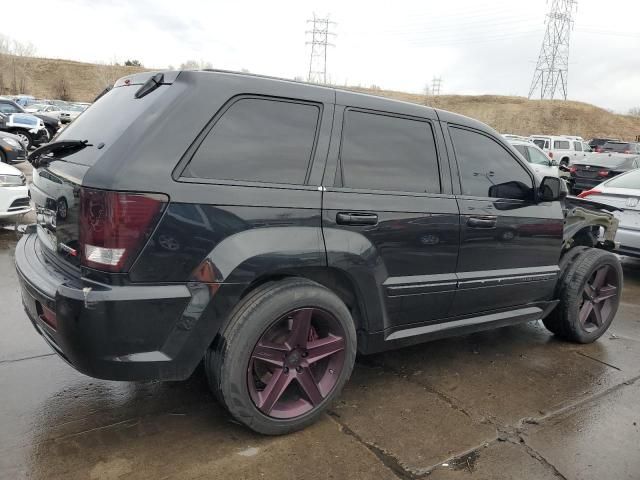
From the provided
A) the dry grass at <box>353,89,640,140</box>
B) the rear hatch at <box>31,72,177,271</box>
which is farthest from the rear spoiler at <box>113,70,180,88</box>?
the dry grass at <box>353,89,640,140</box>

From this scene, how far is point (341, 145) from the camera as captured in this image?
286cm

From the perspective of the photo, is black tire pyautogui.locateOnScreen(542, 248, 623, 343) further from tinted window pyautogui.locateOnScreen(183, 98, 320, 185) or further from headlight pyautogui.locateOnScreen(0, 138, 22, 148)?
headlight pyautogui.locateOnScreen(0, 138, 22, 148)

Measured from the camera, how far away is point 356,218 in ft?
9.15

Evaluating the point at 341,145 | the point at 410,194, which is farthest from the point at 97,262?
the point at 410,194

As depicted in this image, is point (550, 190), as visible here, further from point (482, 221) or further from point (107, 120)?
point (107, 120)

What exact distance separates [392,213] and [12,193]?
5.86m

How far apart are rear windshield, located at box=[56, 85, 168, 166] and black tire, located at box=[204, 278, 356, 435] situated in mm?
1010

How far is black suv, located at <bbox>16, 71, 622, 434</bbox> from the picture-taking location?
7.41 feet

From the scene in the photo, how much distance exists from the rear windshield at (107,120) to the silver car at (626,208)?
19.6 feet

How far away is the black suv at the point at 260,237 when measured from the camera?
226 centimetres

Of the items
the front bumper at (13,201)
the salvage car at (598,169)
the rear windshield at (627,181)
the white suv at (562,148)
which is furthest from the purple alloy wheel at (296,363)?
the white suv at (562,148)

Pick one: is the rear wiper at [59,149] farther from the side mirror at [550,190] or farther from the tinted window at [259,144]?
the side mirror at [550,190]

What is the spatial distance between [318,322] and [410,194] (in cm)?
95

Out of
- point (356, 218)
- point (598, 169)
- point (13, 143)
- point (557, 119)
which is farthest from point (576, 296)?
point (557, 119)
